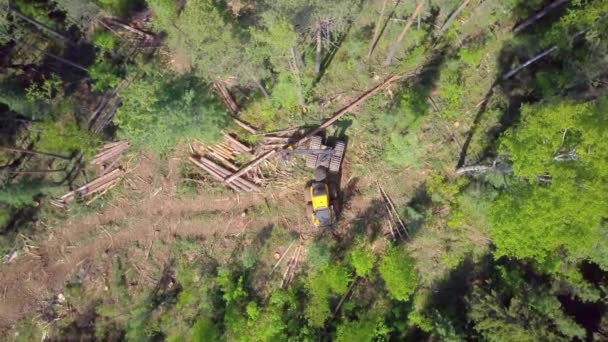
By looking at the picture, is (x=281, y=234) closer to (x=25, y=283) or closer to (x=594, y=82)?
(x=25, y=283)

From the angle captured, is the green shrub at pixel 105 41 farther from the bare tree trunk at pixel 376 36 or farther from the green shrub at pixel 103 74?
the bare tree trunk at pixel 376 36

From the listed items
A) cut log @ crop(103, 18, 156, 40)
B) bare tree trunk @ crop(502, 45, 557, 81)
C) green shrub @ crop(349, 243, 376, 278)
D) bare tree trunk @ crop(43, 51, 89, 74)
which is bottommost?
green shrub @ crop(349, 243, 376, 278)

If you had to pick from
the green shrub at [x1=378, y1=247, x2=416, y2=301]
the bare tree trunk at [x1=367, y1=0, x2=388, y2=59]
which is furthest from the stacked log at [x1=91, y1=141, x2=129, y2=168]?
the green shrub at [x1=378, y1=247, x2=416, y2=301]

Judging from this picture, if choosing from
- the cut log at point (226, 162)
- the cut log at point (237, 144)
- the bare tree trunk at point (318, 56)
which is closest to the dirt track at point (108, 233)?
the cut log at point (226, 162)

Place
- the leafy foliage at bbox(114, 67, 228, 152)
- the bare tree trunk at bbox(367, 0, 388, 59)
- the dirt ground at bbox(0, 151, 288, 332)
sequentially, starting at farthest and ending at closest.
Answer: the dirt ground at bbox(0, 151, 288, 332) → the bare tree trunk at bbox(367, 0, 388, 59) → the leafy foliage at bbox(114, 67, 228, 152)

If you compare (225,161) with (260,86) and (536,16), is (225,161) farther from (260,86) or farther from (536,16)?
(536,16)

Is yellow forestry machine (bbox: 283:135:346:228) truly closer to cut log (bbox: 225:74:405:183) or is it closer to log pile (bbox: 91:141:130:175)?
cut log (bbox: 225:74:405:183)

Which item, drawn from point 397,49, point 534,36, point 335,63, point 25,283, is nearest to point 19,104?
point 25,283
